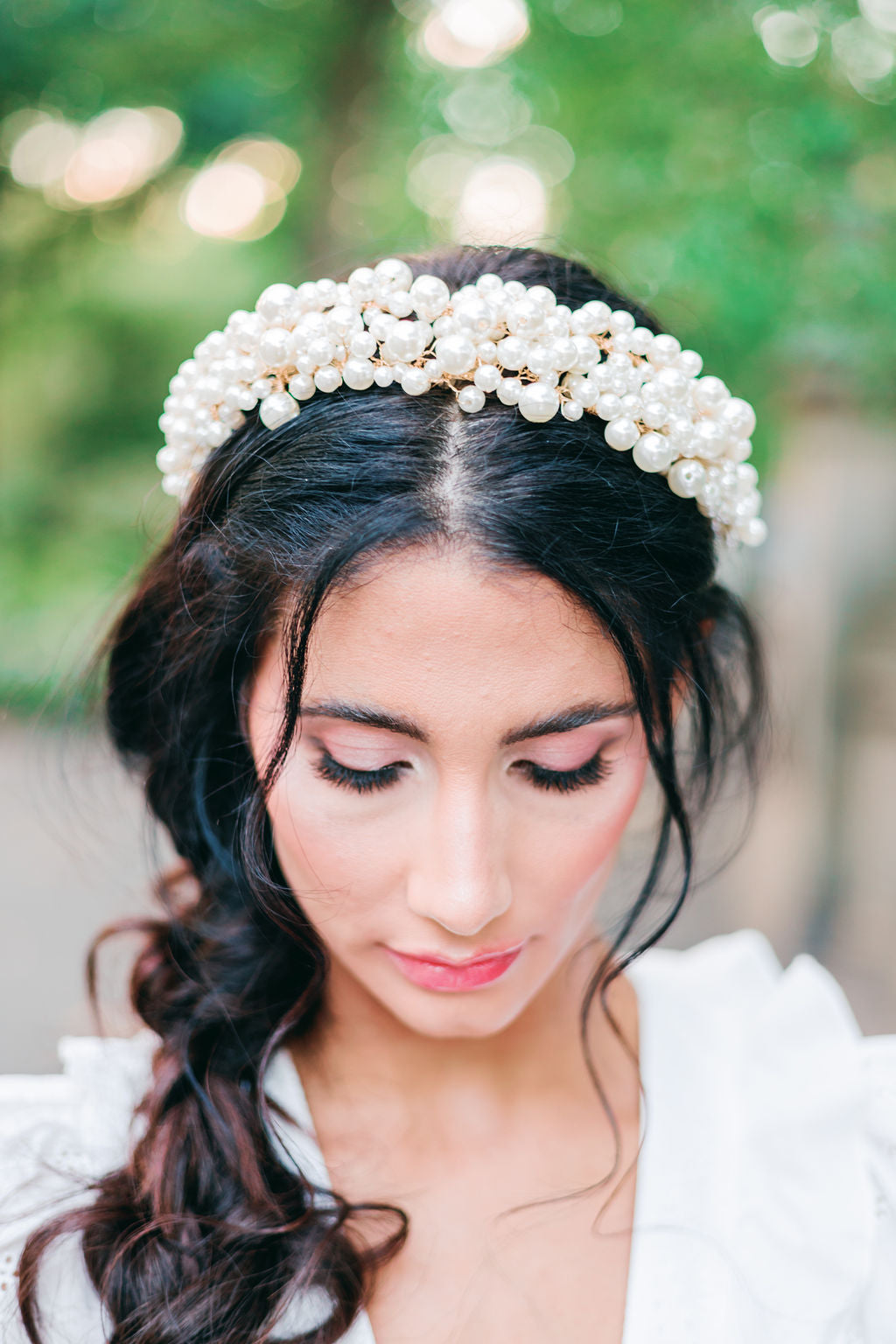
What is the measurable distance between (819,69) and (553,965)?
8.75 feet

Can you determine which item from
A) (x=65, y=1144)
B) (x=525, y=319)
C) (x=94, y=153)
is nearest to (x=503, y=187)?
(x=94, y=153)

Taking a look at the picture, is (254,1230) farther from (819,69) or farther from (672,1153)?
(819,69)

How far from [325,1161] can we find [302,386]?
1.00 meters

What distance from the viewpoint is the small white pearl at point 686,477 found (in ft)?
4.10

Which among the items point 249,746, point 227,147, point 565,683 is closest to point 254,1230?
point 249,746

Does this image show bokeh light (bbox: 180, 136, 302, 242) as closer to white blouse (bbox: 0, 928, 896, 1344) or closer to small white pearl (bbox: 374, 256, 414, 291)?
small white pearl (bbox: 374, 256, 414, 291)

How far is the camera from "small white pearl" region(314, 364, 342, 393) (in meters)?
1.17

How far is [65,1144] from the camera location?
1339 millimetres

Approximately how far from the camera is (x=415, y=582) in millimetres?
1102

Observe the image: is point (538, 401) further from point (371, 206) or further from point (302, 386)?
point (371, 206)

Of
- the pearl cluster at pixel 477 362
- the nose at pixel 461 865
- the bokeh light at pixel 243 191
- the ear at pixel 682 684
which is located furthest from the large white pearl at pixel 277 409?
the bokeh light at pixel 243 191

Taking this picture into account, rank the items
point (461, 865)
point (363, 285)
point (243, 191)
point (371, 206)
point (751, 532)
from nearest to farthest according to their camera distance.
→ point (461, 865) < point (363, 285) < point (751, 532) < point (371, 206) < point (243, 191)

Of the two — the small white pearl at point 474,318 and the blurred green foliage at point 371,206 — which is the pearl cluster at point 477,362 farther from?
the blurred green foliage at point 371,206

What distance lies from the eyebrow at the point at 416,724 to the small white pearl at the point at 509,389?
1.16 feet
